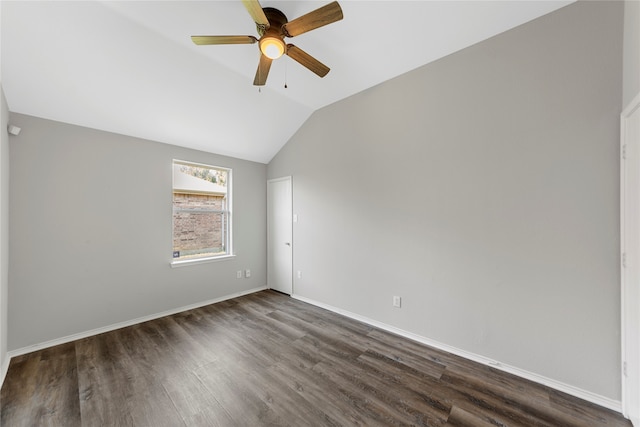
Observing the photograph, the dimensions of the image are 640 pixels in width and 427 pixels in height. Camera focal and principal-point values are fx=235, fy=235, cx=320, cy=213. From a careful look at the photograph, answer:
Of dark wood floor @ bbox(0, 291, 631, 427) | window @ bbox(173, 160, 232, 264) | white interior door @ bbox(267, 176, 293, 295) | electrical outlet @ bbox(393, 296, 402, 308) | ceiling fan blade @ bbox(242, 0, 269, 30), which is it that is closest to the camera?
ceiling fan blade @ bbox(242, 0, 269, 30)

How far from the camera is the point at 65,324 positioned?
263 cm

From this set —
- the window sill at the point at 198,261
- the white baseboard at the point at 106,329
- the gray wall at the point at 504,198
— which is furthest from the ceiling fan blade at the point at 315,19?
the white baseboard at the point at 106,329

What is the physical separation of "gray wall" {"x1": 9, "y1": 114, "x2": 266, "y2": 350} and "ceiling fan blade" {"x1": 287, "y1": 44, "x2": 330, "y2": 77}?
2489 mm

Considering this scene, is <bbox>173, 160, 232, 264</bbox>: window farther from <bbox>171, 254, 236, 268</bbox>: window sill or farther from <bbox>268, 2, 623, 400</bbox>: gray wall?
<bbox>268, 2, 623, 400</bbox>: gray wall

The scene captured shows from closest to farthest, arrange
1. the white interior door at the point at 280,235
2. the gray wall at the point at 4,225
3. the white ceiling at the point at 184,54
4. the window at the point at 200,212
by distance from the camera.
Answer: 1. the white ceiling at the point at 184,54
2. the gray wall at the point at 4,225
3. the window at the point at 200,212
4. the white interior door at the point at 280,235

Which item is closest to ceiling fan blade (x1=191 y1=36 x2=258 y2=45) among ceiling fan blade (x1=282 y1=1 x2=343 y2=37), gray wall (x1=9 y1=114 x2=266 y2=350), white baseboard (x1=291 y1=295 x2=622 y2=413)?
ceiling fan blade (x1=282 y1=1 x2=343 y2=37)

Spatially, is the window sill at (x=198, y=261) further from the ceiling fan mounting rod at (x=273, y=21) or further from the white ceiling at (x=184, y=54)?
the ceiling fan mounting rod at (x=273, y=21)

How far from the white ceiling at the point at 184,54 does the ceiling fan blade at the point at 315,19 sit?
0.40 m

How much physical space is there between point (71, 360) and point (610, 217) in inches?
189

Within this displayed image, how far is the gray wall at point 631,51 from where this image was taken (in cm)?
149

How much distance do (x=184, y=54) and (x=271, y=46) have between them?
1.27 meters

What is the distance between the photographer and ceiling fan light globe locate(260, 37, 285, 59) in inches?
67.8

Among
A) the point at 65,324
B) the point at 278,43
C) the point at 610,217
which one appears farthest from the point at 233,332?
the point at 610,217

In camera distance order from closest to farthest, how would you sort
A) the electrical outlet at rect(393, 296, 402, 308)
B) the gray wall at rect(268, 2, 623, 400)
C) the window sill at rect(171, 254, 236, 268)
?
the gray wall at rect(268, 2, 623, 400) → the electrical outlet at rect(393, 296, 402, 308) → the window sill at rect(171, 254, 236, 268)
